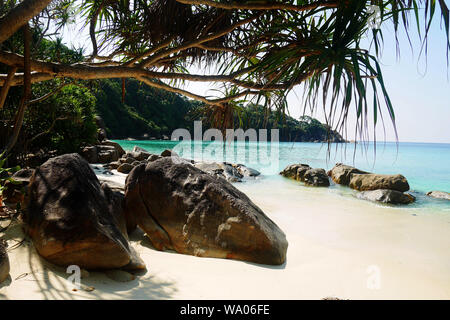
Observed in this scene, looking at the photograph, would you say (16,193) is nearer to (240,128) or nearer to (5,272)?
(5,272)

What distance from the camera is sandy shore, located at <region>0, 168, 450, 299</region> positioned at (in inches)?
67.7

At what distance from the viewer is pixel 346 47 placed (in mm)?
2104

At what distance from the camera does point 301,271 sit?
2.48 m

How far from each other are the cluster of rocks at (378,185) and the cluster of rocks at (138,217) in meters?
5.52

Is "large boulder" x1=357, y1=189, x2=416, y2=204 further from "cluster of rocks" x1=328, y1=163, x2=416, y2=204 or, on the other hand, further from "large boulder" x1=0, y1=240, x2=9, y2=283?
"large boulder" x1=0, y1=240, x2=9, y2=283

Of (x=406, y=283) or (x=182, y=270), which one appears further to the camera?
(x=406, y=283)

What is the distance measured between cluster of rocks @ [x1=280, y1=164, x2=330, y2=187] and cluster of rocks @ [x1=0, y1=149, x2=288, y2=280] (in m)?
6.89

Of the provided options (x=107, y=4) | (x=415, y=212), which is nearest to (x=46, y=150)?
(x=107, y=4)

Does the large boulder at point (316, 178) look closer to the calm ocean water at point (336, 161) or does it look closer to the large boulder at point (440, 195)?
the calm ocean water at point (336, 161)

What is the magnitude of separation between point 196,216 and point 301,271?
1.05 m

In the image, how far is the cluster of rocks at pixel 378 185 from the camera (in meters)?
7.12

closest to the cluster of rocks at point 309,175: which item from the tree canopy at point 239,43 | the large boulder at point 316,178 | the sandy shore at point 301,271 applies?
the large boulder at point 316,178
